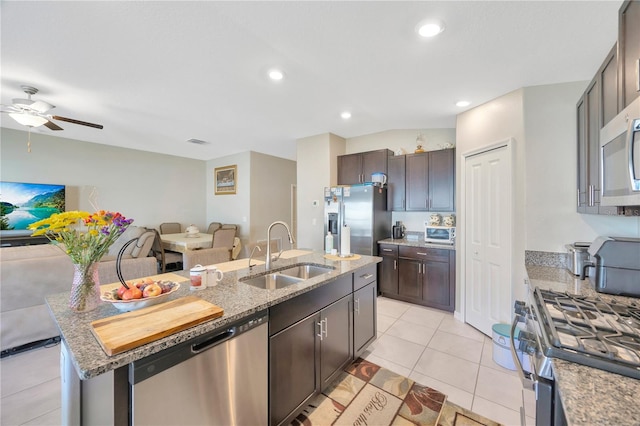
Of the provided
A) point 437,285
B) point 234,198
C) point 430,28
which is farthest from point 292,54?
point 234,198

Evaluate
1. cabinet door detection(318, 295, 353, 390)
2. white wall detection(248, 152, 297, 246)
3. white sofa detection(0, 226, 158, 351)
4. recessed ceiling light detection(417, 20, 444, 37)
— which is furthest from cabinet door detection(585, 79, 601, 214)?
white wall detection(248, 152, 297, 246)

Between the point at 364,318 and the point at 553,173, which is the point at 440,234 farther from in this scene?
the point at 364,318

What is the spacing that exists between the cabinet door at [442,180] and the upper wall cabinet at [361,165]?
74cm

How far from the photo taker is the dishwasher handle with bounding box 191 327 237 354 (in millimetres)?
1096

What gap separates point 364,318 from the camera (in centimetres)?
236

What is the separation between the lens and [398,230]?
13.6ft

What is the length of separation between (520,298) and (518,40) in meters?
2.35

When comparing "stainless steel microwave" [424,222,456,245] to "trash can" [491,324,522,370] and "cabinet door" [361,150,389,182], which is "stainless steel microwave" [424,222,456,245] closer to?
"cabinet door" [361,150,389,182]

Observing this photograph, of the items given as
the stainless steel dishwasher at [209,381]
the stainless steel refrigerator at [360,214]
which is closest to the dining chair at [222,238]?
the stainless steel refrigerator at [360,214]

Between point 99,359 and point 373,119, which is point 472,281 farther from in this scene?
point 99,359

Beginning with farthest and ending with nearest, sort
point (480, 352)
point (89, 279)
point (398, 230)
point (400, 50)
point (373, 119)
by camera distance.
A: point (398, 230), point (373, 119), point (480, 352), point (400, 50), point (89, 279)

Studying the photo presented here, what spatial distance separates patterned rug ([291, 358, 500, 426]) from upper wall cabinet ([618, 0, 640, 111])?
209cm

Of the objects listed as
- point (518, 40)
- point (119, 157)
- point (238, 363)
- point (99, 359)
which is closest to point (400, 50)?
point (518, 40)

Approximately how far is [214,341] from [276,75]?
7.73 feet
